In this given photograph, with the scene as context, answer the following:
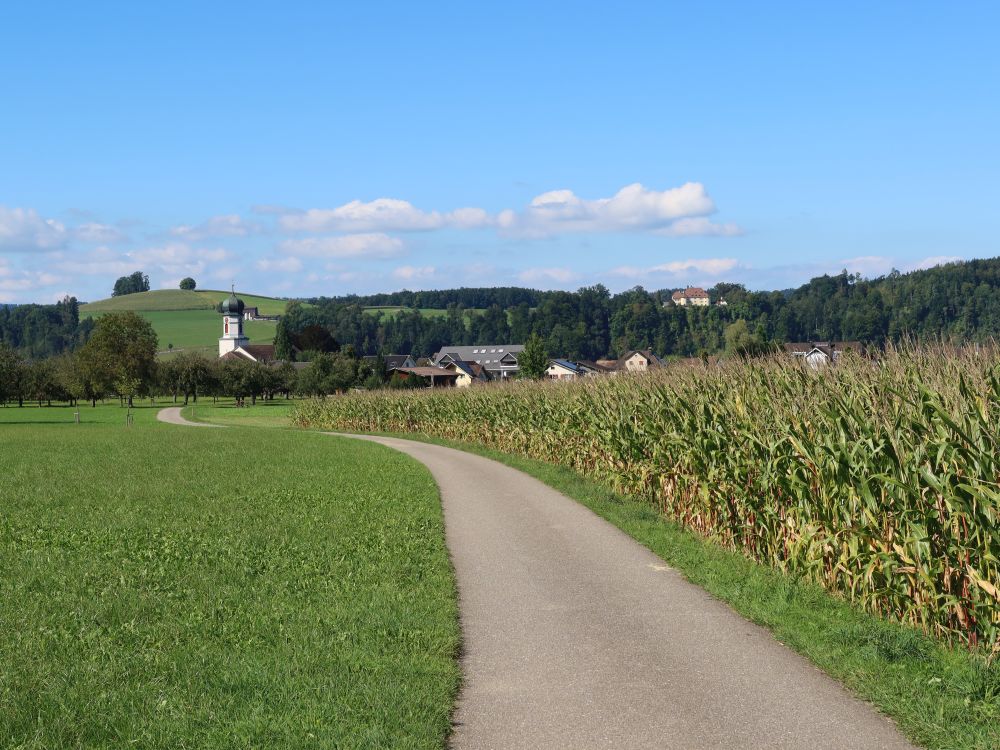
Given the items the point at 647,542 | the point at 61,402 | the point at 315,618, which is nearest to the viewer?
the point at 315,618

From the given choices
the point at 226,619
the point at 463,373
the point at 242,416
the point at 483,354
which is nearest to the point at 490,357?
the point at 483,354

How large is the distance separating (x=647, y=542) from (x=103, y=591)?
322 inches

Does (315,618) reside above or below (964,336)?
below

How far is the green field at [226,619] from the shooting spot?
24.7 ft

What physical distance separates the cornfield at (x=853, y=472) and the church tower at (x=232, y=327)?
152317mm

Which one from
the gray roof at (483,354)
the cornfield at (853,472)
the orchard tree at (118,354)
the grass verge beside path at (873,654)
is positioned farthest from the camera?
the gray roof at (483,354)

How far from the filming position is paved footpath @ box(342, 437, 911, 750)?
7336 millimetres

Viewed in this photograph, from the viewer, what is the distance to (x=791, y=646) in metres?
9.77

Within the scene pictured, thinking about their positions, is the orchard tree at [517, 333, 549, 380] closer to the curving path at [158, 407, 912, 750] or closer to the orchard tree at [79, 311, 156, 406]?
the orchard tree at [79, 311, 156, 406]

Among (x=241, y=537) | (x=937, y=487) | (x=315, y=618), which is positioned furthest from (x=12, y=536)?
(x=937, y=487)

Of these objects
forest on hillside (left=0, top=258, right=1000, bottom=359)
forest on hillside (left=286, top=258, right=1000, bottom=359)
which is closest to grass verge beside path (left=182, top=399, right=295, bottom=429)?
forest on hillside (left=0, top=258, right=1000, bottom=359)

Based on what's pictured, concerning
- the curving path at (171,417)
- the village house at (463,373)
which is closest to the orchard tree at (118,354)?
the curving path at (171,417)

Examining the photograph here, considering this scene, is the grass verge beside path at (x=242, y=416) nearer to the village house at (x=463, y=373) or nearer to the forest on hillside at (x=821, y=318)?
the forest on hillside at (x=821, y=318)

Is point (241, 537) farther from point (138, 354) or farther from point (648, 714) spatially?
point (138, 354)
